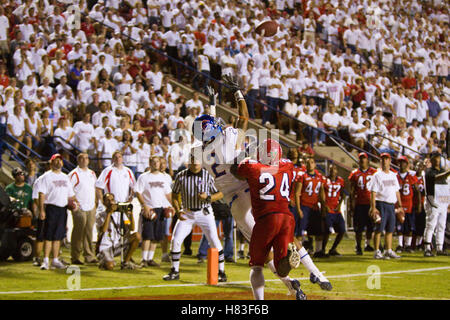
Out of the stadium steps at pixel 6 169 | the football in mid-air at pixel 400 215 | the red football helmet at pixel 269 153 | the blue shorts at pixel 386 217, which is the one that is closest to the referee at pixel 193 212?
the red football helmet at pixel 269 153

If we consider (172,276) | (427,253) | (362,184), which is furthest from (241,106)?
(427,253)

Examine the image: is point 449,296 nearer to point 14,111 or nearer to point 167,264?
point 167,264

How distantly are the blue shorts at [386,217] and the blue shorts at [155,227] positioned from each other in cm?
417

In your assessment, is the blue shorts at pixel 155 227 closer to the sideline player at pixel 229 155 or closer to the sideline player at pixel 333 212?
the sideline player at pixel 333 212

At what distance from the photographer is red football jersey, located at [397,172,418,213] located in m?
15.2

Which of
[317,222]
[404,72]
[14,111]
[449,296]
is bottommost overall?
[449,296]

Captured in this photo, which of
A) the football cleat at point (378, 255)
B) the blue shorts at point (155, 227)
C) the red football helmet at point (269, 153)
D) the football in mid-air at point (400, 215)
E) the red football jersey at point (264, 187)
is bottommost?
the football cleat at point (378, 255)

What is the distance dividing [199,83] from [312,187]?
24.9 ft

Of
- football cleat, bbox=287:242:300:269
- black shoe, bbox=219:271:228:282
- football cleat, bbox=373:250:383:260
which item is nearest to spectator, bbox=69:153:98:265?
black shoe, bbox=219:271:228:282

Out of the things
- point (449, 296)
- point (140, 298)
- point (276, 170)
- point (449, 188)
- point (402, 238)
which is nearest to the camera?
point (276, 170)

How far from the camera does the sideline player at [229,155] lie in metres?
8.12

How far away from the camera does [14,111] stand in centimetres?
1508

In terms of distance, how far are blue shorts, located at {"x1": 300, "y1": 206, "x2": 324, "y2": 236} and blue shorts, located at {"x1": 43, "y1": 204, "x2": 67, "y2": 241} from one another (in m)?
4.69

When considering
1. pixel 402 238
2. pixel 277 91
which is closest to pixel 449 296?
pixel 402 238
